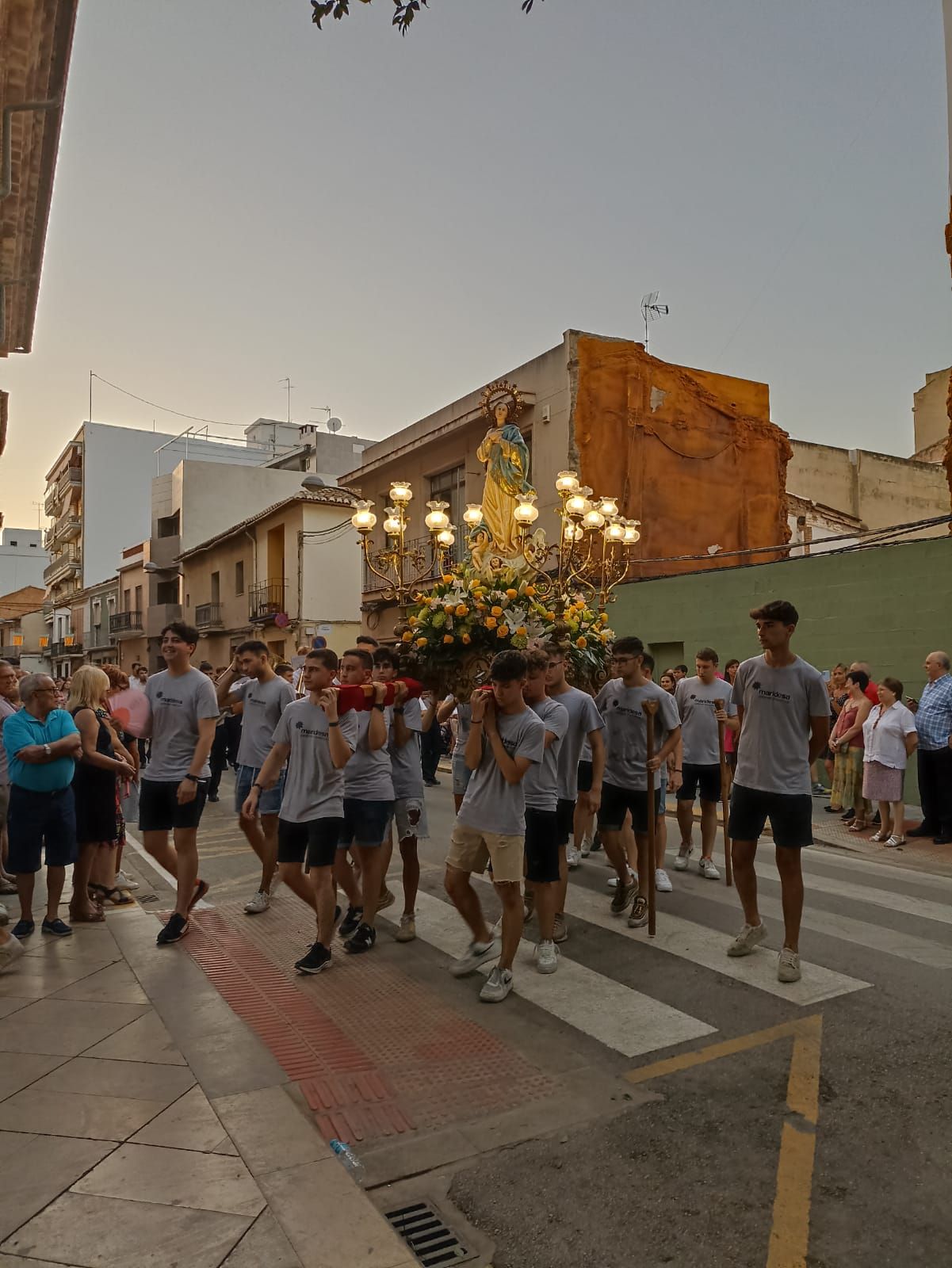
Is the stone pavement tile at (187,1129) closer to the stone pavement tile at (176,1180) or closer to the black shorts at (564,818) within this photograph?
the stone pavement tile at (176,1180)

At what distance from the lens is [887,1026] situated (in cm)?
455

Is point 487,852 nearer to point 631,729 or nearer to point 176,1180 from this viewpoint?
point 631,729

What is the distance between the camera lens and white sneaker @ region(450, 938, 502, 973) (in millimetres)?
5492

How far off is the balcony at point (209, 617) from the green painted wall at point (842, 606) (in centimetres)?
2405

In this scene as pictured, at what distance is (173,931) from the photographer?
6.15 metres

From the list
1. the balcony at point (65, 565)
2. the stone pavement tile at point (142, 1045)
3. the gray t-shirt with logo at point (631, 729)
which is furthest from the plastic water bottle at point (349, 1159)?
the balcony at point (65, 565)

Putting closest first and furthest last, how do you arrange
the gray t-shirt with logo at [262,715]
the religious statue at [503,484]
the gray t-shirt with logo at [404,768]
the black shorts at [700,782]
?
the gray t-shirt with logo at [404,768] < the gray t-shirt with logo at [262,715] < the black shorts at [700,782] < the religious statue at [503,484]

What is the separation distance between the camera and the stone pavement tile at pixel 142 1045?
420 cm

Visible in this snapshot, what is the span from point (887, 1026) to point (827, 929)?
1.73 metres

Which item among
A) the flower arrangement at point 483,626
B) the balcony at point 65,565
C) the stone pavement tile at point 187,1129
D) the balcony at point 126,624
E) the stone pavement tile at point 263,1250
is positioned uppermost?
the balcony at point 65,565

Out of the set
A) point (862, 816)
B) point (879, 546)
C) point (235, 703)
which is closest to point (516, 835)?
point (235, 703)

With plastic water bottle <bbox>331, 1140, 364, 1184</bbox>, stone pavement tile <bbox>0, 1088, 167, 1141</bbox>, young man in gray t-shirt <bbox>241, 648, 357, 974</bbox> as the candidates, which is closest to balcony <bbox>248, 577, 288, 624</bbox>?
young man in gray t-shirt <bbox>241, 648, 357, 974</bbox>

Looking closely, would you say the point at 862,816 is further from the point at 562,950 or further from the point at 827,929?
the point at 562,950

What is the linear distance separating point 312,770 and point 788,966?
3.02 m
